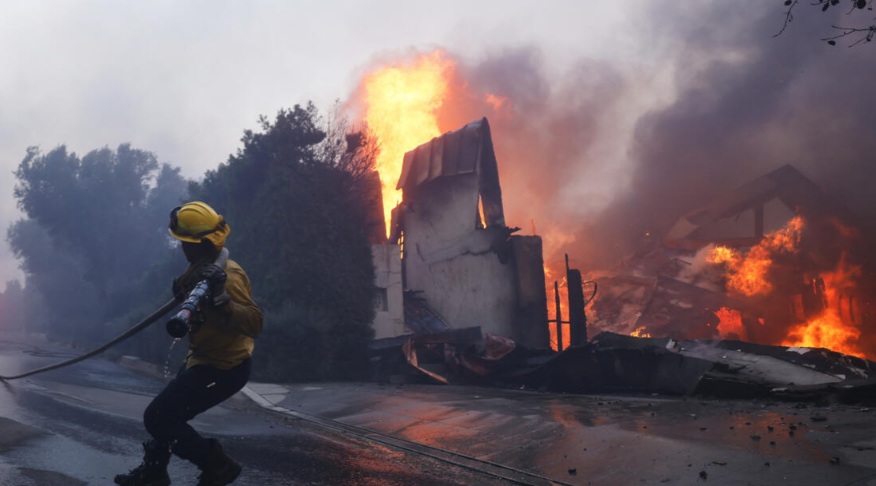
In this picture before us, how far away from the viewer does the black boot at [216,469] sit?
3.91 metres

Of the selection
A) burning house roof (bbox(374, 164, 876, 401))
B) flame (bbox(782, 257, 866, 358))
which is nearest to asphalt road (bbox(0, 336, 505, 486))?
burning house roof (bbox(374, 164, 876, 401))

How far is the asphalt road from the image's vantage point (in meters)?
5.53

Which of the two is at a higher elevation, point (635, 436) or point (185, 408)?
point (185, 408)

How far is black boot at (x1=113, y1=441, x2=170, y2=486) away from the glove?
94cm

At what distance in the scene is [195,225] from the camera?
400 centimetres

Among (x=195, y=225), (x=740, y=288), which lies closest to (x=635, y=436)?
(x=195, y=225)

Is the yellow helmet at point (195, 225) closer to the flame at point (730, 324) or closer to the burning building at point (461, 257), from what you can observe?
the burning building at point (461, 257)

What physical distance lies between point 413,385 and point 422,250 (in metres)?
9.63

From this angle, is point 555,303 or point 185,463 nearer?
point 185,463

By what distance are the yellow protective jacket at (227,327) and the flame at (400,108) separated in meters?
20.8

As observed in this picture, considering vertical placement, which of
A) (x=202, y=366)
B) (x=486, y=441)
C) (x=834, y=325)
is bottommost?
(x=486, y=441)

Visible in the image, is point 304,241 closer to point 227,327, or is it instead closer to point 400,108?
point 400,108

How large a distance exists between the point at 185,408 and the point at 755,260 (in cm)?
2409

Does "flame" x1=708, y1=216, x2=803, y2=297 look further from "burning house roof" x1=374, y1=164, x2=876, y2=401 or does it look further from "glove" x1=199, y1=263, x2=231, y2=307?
"glove" x1=199, y1=263, x2=231, y2=307
